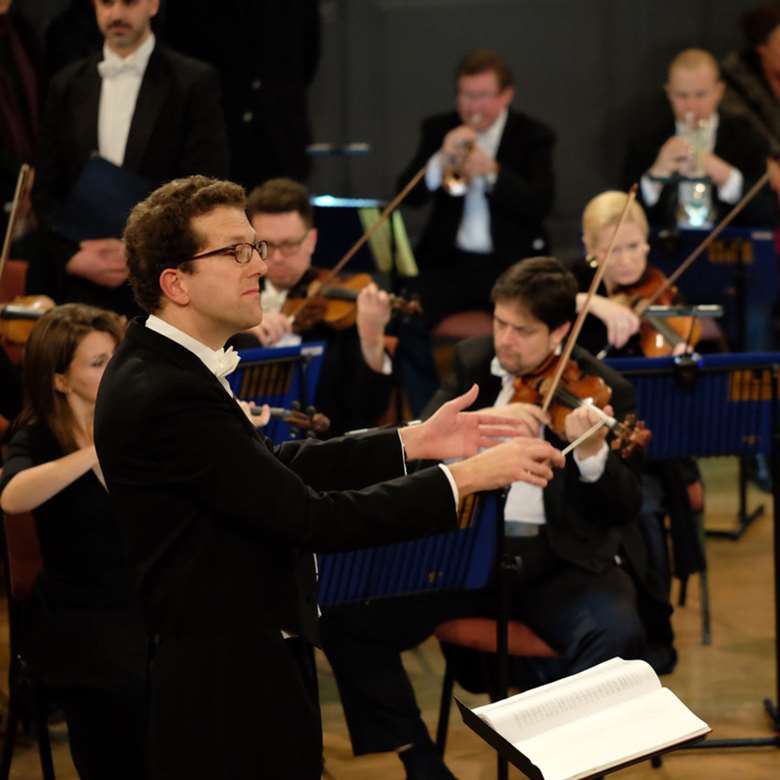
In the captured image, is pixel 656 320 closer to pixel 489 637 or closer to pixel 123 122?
pixel 489 637

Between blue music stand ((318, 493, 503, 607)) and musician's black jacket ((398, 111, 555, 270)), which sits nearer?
blue music stand ((318, 493, 503, 607))

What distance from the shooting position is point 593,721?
7.26 feet

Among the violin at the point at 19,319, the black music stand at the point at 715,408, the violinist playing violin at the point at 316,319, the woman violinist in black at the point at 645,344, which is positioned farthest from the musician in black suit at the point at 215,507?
the violinist playing violin at the point at 316,319

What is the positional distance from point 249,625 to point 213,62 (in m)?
3.86

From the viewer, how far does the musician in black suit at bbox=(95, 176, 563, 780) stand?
7.24ft

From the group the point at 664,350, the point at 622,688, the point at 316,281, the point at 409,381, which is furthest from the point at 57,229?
the point at 622,688

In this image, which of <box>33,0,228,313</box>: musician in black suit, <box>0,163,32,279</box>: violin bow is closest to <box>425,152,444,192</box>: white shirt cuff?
<box>33,0,228,313</box>: musician in black suit

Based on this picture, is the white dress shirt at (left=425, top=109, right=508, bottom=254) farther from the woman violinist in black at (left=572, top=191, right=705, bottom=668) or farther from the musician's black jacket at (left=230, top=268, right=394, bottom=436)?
the musician's black jacket at (left=230, top=268, right=394, bottom=436)

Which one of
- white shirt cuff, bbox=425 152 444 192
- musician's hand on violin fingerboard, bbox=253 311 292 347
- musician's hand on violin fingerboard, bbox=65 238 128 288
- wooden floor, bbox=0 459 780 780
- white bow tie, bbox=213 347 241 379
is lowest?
wooden floor, bbox=0 459 780 780

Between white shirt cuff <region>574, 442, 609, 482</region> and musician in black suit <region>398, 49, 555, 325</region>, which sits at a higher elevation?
musician in black suit <region>398, 49, 555, 325</region>

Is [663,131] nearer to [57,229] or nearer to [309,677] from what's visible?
[57,229]

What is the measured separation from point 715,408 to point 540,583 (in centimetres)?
60

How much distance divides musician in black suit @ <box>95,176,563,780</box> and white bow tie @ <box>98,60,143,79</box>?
2.34m

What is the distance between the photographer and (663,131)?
5.66 meters
